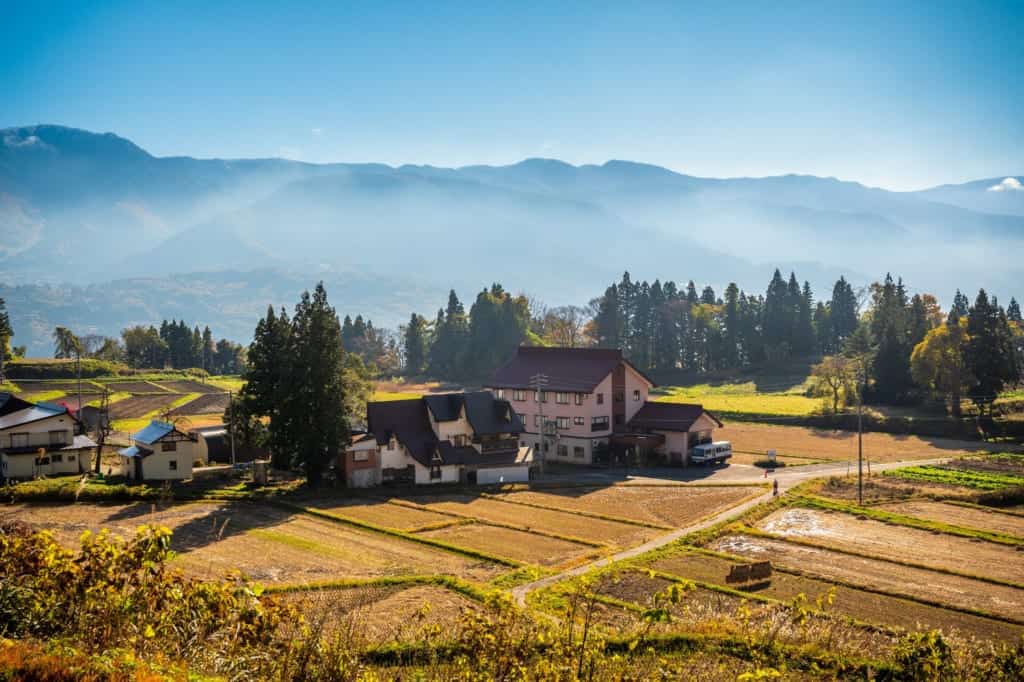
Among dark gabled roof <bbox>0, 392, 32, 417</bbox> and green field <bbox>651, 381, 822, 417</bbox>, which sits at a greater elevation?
dark gabled roof <bbox>0, 392, 32, 417</bbox>

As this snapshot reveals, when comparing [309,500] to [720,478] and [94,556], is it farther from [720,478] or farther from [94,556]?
[94,556]

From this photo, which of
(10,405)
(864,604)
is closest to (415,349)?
(10,405)

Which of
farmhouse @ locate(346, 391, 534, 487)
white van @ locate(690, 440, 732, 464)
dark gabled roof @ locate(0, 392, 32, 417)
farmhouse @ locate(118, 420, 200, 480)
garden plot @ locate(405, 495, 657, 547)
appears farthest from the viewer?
white van @ locate(690, 440, 732, 464)

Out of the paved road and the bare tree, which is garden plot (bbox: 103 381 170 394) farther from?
the bare tree

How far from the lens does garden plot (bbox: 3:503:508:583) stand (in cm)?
2619

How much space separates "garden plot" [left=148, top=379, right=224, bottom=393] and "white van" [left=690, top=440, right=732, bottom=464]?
56.0 meters

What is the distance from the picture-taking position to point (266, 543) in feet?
97.7

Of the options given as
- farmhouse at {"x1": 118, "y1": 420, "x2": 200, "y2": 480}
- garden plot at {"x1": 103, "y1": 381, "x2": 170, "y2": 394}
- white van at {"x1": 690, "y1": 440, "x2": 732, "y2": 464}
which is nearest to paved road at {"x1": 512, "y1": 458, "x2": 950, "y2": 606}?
white van at {"x1": 690, "y1": 440, "x2": 732, "y2": 464}

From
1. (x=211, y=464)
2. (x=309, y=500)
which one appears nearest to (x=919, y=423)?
(x=309, y=500)

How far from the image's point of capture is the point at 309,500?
126 ft

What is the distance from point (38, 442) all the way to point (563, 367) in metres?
31.9

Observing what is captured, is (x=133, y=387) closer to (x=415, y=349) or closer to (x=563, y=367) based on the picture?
(x=415, y=349)

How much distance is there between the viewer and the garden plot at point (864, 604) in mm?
21062

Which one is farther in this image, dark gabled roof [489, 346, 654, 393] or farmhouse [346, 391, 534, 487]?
dark gabled roof [489, 346, 654, 393]
